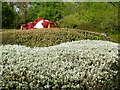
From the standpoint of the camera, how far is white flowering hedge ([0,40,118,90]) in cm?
407

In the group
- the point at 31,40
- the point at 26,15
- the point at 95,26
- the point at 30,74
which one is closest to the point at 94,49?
the point at 30,74

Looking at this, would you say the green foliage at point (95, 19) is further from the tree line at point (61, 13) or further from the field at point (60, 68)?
the field at point (60, 68)

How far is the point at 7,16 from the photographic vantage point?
13.4m

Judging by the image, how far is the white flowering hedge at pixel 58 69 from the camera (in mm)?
4074

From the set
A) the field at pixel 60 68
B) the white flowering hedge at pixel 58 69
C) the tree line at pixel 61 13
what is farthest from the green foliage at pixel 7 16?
the white flowering hedge at pixel 58 69

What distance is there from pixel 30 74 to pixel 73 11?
11374 mm

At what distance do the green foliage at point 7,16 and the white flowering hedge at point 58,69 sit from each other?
28.1 ft

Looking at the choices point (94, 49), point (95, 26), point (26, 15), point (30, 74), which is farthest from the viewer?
point (26, 15)

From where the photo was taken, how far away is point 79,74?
4.15 m

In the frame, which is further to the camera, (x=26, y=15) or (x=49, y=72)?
(x=26, y=15)

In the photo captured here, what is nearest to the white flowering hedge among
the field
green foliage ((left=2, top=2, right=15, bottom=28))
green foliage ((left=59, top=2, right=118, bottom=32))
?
the field

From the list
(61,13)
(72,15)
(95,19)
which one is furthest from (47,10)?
(95,19)

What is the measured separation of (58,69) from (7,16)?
947 centimetres

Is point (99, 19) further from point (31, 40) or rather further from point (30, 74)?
point (30, 74)
